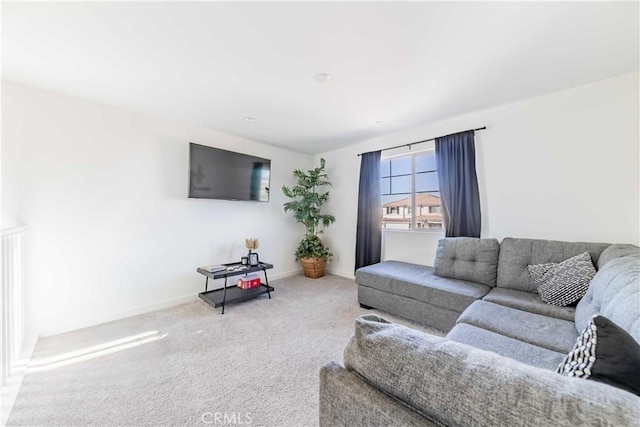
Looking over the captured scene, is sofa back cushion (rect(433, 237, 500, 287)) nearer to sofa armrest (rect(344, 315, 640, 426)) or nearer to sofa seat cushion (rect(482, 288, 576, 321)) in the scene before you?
sofa seat cushion (rect(482, 288, 576, 321))

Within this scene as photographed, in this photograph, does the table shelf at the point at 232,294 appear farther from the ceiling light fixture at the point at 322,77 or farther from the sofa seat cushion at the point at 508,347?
the ceiling light fixture at the point at 322,77

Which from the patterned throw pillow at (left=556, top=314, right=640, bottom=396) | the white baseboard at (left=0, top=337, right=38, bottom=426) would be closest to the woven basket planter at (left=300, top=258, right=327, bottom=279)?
the white baseboard at (left=0, top=337, right=38, bottom=426)

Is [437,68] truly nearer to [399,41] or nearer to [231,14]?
[399,41]

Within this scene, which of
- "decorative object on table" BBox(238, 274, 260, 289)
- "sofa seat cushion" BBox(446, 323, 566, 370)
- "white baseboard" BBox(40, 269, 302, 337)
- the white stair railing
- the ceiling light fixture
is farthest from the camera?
"decorative object on table" BBox(238, 274, 260, 289)

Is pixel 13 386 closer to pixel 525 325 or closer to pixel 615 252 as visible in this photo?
pixel 525 325

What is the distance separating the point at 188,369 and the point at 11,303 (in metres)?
1.34

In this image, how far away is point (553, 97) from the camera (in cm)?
236

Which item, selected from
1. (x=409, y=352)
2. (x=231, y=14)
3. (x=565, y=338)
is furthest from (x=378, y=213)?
(x=409, y=352)

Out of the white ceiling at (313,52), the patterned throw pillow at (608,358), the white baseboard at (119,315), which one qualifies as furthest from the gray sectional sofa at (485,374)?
the white baseboard at (119,315)

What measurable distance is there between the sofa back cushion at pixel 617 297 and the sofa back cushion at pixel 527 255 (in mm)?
357

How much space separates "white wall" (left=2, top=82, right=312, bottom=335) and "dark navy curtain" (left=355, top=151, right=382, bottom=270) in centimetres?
201

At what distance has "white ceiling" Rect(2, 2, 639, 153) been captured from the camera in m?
1.39

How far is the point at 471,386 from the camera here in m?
0.52

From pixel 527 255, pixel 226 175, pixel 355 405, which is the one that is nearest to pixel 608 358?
pixel 355 405
